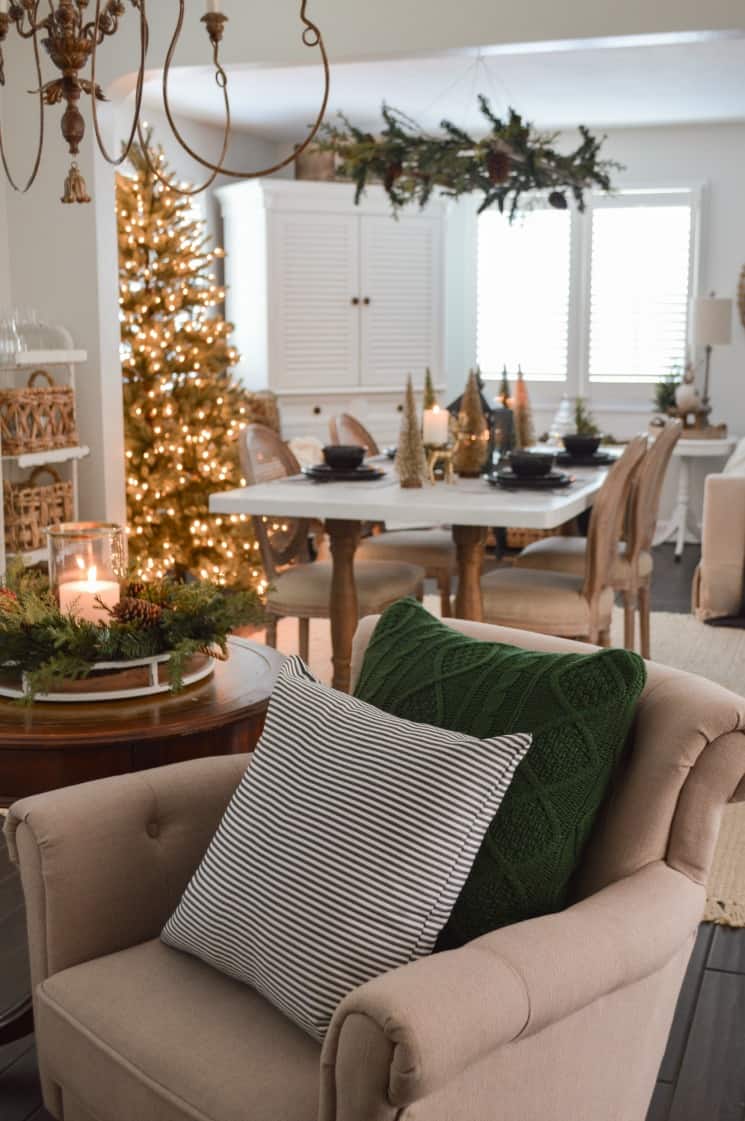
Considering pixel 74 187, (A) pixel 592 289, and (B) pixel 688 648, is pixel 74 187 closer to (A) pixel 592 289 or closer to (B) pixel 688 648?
(B) pixel 688 648

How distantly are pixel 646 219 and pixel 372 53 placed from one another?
3.95 metres

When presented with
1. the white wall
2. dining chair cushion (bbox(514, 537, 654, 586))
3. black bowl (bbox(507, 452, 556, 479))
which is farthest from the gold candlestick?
the white wall

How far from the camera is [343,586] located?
399cm

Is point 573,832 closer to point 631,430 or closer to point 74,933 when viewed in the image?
point 74,933

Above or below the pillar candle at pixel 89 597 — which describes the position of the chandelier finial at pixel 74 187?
above

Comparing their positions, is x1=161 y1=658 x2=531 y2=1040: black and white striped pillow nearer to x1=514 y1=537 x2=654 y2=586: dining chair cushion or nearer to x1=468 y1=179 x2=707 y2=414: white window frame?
x1=514 y1=537 x2=654 y2=586: dining chair cushion

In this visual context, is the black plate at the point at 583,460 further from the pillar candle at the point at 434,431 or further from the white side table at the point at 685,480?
the white side table at the point at 685,480

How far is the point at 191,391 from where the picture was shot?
529cm

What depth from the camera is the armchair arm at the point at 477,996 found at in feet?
3.95

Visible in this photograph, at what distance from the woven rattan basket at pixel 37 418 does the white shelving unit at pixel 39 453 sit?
3 centimetres

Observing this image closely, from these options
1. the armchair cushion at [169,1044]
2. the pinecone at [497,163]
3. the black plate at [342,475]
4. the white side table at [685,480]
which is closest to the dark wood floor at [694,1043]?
the armchair cushion at [169,1044]

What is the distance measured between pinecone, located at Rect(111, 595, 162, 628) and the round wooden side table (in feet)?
0.42

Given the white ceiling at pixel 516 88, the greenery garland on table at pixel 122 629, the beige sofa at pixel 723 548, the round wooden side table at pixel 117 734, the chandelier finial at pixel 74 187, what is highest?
the white ceiling at pixel 516 88

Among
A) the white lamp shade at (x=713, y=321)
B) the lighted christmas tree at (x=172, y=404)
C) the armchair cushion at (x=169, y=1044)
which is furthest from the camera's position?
the white lamp shade at (x=713, y=321)
